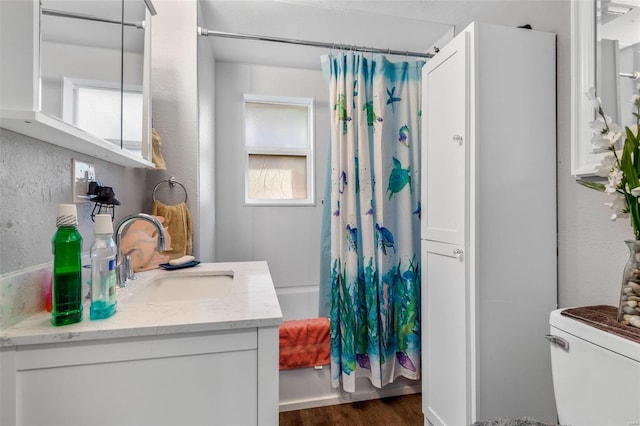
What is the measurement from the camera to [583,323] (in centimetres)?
87

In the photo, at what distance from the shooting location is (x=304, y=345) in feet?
5.47

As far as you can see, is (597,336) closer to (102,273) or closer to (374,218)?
(374,218)

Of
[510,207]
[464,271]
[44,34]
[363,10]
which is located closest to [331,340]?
[464,271]

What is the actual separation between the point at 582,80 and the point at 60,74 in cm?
158

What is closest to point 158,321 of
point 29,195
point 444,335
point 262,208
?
point 29,195

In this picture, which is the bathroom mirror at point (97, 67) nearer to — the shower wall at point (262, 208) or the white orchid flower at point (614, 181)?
the shower wall at point (262, 208)

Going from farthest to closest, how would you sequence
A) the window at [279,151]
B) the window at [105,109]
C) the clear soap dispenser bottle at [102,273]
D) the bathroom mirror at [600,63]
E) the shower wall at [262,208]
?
the window at [279,151]
the shower wall at [262,208]
the bathroom mirror at [600,63]
the window at [105,109]
the clear soap dispenser bottle at [102,273]

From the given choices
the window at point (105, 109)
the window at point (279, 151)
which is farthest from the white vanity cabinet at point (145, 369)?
the window at point (279, 151)

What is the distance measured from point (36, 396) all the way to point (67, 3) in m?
0.94

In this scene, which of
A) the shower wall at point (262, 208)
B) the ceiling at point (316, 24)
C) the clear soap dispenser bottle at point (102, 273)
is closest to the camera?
the clear soap dispenser bottle at point (102, 273)

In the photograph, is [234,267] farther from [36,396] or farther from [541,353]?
[541,353]

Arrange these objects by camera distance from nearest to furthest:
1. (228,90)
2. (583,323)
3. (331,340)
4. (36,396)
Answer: (36,396)
(583,323)
(331,340)
(228,90)

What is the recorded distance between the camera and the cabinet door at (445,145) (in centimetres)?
120

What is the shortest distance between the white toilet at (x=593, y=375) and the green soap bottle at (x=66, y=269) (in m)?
1.27
